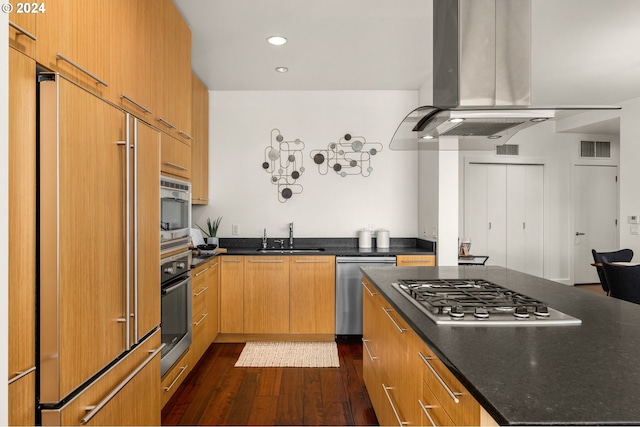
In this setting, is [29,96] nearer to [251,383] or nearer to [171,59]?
[171,59]

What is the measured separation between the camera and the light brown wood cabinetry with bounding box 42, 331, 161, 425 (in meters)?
1.37

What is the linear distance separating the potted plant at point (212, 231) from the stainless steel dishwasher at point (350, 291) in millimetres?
1376

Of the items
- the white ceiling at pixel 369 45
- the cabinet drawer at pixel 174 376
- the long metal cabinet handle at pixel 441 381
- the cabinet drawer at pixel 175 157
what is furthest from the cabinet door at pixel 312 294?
the long metal cabinet handle at pixel 441 381

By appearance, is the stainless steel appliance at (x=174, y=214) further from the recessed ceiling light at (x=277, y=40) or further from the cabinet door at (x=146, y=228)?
the recessed ceiling light at (x=277, y=40)

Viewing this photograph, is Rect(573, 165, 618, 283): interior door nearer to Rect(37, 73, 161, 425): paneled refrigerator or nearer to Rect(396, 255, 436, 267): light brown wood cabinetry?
Rect(396, 255, 436, 267): light brown wood cabinetry

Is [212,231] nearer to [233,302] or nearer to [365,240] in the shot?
[233,302]

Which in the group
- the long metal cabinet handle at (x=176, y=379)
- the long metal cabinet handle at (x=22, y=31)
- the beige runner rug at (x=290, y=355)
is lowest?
the beige runner rug at (x=290, y=355)

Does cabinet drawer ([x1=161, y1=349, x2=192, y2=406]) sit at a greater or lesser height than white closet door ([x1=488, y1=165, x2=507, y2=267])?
lesser

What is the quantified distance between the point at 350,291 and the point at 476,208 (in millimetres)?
3162

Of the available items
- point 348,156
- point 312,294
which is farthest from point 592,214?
point 312,294

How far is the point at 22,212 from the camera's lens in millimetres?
1189

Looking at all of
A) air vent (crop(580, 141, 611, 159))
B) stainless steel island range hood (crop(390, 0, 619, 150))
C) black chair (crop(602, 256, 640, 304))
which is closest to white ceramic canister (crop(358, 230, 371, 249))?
black chair (crop(602, 256, 640, 304))

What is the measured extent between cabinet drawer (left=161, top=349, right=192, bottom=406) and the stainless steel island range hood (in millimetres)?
2148

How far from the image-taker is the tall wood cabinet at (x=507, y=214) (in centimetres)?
635
